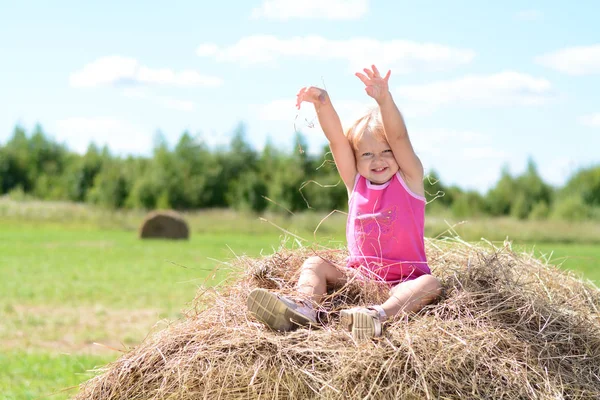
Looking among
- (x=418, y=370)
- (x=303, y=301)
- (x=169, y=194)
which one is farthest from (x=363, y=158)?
(x=169, y=194)

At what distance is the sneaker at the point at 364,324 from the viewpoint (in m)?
3.56

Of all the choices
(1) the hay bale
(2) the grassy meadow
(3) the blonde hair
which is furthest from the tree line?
(3) the blonde hair

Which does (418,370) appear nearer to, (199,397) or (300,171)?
(199,397)

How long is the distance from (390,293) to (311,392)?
899mm

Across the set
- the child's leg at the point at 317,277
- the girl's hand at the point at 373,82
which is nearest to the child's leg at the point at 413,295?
the child's leg at the point at 317,277

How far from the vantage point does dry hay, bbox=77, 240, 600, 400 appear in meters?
3.42

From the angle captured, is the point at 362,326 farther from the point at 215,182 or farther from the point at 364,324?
the point at 215,182

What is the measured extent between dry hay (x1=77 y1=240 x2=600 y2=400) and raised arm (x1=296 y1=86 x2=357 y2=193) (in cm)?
74

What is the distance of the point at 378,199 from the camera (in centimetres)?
443

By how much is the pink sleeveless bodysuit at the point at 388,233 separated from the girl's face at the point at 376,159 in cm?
6

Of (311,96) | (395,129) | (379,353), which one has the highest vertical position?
(311,96)

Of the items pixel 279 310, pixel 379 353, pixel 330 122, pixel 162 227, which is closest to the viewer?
pixel 379 353

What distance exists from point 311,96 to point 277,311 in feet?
4.76

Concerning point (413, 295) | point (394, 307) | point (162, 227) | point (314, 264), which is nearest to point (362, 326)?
point (394, 307)
